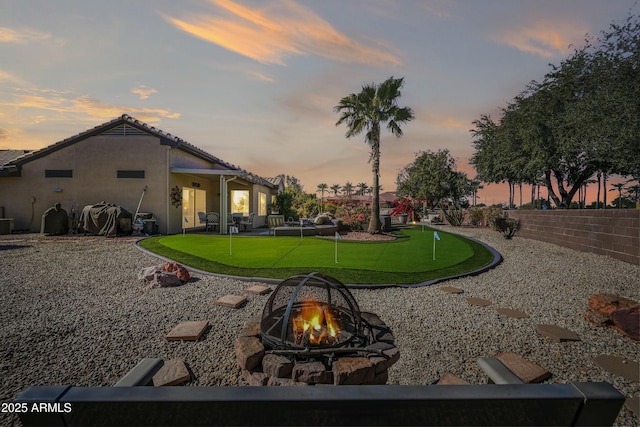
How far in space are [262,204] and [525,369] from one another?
65.9ft

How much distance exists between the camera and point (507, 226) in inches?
621

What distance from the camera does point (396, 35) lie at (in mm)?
7695

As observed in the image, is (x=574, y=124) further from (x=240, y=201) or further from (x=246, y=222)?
(x=240, y=201)

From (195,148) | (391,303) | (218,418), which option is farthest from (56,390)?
(195,148)

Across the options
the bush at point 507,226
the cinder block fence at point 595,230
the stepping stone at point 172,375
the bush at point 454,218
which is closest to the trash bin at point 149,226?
the stepping stone at point 172,375

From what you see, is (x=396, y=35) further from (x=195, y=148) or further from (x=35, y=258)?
(x=195, y=148)

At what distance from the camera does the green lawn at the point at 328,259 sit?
21.4ft

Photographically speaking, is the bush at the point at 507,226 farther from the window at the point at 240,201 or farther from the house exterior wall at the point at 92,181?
the house exterior wall at the point at 92,181

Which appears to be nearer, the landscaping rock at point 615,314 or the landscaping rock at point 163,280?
the landscaping rock at point 615,314

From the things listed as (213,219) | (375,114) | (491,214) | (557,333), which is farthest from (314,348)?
(491,214)

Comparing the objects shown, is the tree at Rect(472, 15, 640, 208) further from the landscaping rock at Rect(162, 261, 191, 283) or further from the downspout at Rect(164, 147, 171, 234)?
the downspout at Rect(164, 147, 171, 234)

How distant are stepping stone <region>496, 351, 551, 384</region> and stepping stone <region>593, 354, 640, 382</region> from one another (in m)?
0.72

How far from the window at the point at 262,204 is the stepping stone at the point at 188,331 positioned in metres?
17.3

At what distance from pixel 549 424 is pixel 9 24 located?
11761 mm
